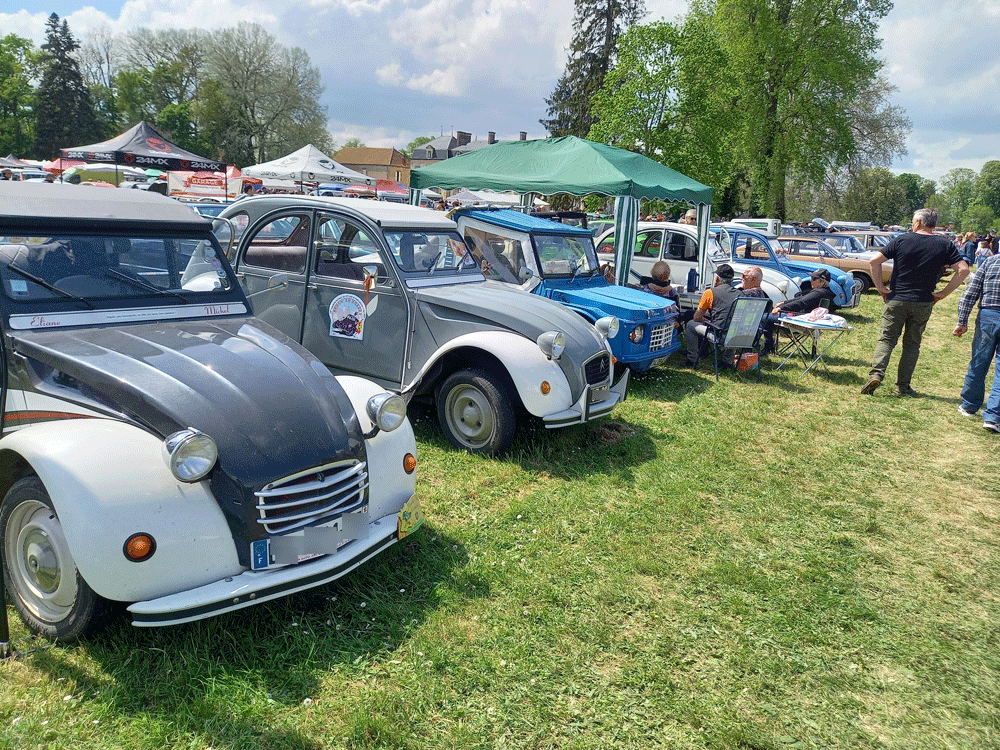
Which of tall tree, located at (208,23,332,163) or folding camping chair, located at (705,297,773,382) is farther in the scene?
tall tree, located at (208,23,332,163)

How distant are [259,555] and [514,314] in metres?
3.40

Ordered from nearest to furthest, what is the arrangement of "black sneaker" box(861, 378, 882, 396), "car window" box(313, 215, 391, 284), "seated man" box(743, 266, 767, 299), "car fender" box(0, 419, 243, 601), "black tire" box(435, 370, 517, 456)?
"car fender" box(0, 419, 243, 601) < "black tire" box(435, 370, 517, 456) < "car window" box(313, 215, 391, 284) < "black sneaker" box(861, 378, 882, 396) < "seated man" box(743, 266, 767, 299)

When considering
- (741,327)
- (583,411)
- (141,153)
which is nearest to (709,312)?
(741,327)

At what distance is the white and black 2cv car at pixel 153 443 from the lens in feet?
9.00

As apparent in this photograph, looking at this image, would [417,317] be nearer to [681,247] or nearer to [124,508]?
[124,508]

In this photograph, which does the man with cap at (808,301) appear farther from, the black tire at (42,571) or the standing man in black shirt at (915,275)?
the black tire at (42,571)

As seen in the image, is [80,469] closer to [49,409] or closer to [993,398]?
[49,409]

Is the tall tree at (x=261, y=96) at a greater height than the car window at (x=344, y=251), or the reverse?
the tall tree at (x=261, y=96)

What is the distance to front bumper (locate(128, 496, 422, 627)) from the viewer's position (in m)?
2.70

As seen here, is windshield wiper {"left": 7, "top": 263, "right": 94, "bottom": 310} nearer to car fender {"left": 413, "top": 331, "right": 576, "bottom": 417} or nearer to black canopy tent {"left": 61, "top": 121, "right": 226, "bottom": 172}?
car fender {"left": 413, "top": 331, "right": 576, "bottom": 417}

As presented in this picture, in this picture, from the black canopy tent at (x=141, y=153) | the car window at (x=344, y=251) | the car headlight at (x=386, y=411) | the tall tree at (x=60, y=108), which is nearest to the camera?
the car headlight at (x=386, y=411)

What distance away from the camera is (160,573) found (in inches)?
108

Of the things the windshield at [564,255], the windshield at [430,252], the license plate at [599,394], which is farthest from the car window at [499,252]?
the license plate at [599,394]

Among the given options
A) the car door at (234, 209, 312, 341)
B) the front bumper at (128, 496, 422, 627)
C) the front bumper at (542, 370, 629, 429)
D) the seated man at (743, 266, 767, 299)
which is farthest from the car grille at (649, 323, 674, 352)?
the front bumper at (128, 496, 422, 627)
